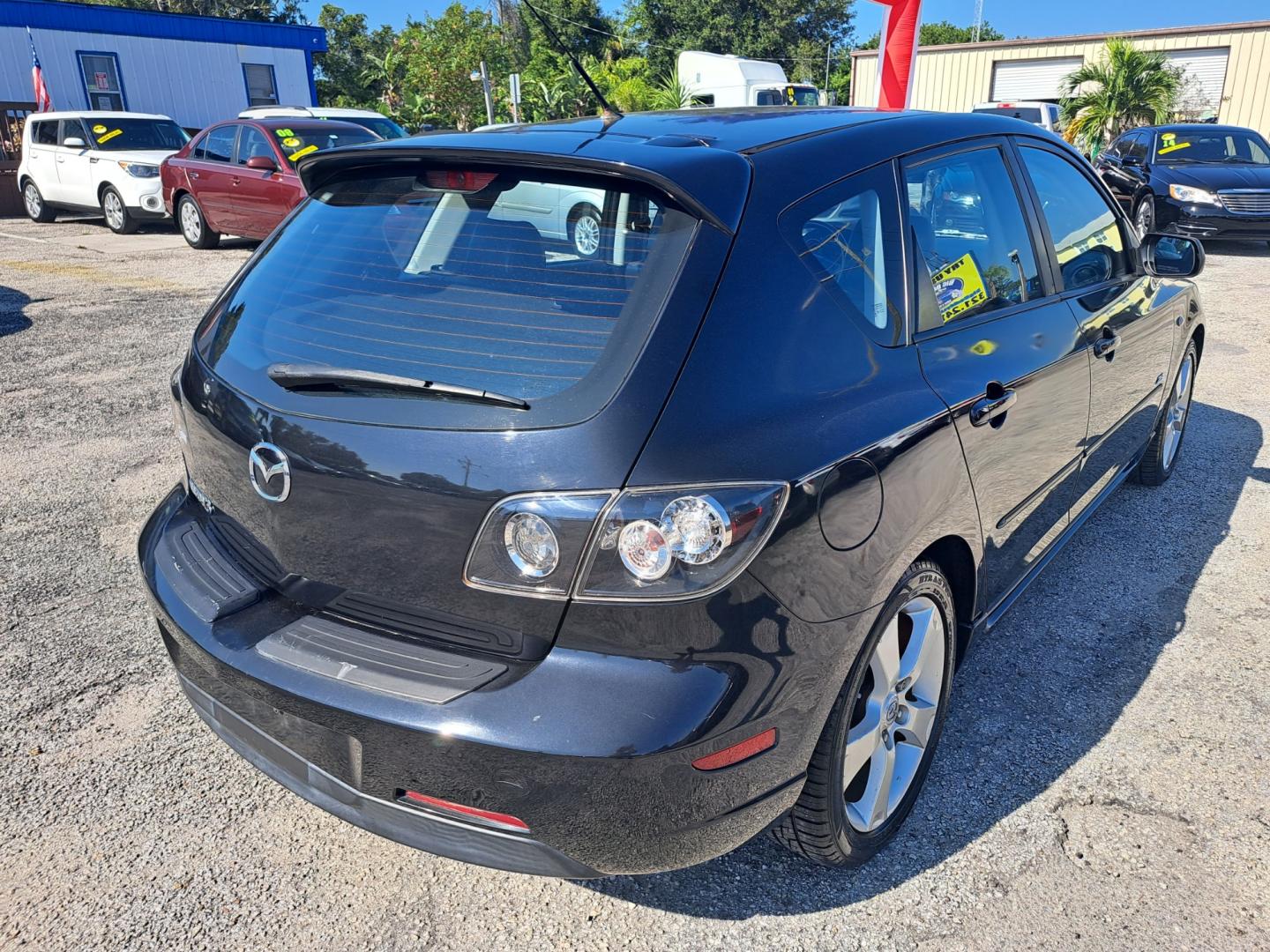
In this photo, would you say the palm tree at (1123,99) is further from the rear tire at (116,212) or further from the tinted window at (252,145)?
the rear tire at (116,212)

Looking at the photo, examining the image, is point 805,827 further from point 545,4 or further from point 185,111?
point 545,4

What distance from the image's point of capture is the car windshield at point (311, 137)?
473 inches

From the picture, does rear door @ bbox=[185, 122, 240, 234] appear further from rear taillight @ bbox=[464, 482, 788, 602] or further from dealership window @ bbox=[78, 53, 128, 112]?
dealership window @ bbox=[78, 53, 128, 112]

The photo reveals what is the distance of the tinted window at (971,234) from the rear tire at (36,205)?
699 inches

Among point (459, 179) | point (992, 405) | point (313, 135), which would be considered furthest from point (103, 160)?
point (992, 405)

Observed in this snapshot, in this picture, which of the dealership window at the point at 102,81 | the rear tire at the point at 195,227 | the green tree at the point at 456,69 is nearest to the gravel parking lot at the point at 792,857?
the rear tire at the point at 195,227

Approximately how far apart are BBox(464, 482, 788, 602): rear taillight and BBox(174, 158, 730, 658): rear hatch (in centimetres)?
4

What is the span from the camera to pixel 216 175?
486 inches

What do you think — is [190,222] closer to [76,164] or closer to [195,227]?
[195,227]

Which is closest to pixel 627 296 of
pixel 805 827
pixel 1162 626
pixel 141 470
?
pixel 805 827

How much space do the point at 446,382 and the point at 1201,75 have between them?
106 ft

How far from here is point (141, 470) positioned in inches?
192

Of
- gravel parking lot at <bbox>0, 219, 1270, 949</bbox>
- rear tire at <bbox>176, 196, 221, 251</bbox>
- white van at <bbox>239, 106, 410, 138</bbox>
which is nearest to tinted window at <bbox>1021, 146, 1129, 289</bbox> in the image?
gravel parking lot at <bbox>0, 219, 1270, 949</bbox>

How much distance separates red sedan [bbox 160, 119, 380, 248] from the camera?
1161cm
